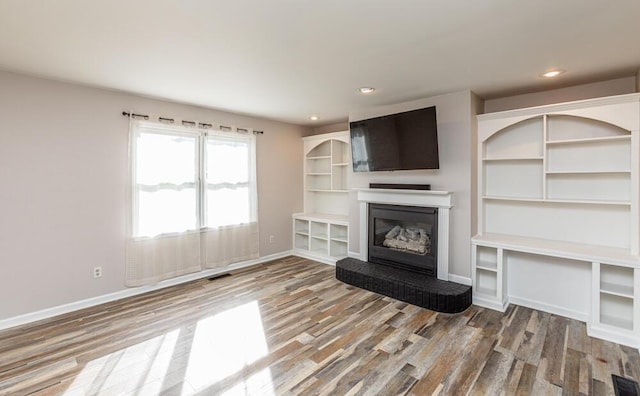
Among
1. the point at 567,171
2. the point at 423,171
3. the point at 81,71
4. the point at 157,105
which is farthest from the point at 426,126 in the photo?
the point at 81,71

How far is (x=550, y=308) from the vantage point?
323 cm

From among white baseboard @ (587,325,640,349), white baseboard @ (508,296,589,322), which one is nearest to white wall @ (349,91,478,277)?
white baseboard @ (508,296,589,322)

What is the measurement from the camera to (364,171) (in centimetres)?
437

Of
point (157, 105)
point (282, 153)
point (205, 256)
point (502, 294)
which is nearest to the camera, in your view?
point (502, 294)

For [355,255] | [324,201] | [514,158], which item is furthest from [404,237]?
[324,201]

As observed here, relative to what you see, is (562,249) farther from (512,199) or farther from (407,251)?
(407,251)

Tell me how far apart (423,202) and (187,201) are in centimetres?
318

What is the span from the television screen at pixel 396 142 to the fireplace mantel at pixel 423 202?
0.32 m

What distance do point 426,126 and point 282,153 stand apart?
8.73ft

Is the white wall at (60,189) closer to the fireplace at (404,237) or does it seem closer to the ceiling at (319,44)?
the ceiling at (319,44)

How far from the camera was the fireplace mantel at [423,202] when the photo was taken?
11.6 ft

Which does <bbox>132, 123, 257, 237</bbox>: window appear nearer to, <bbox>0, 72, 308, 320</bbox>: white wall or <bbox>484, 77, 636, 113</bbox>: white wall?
<bbox>0, 72, 308, 320</bbox>: white wall

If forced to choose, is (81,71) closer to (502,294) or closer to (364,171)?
(364,171)

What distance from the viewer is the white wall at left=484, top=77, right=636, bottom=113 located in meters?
2.95
